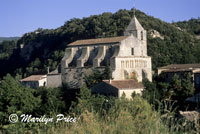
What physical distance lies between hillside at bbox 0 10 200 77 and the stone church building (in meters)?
9.09

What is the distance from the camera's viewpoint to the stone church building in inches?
1435

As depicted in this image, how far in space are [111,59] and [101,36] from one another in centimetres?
2432

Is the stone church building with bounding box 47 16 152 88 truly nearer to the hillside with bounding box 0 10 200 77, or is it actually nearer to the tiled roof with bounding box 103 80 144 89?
the tiled roof with bounding box 103 80 144 89

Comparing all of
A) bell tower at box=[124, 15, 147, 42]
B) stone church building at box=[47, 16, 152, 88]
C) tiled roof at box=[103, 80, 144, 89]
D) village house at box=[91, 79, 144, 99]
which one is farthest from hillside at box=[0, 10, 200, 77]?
village house at box=[91, 79, 144, 99]

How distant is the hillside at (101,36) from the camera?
53.5 metres

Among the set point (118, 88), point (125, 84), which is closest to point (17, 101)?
point (118, 88)

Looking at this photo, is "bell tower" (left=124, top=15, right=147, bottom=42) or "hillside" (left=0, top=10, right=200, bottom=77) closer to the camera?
"bell tower" (left=124, top=15, right=147, bottom=42)

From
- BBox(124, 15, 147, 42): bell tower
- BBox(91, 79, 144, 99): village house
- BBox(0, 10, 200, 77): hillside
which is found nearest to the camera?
BBox(91, 79, 144, 99): village house

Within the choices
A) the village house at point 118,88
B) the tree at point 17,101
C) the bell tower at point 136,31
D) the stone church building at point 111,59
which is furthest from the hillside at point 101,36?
the tree at point 17,101

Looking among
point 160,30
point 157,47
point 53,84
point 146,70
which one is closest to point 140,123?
point 146,70

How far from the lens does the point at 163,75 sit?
3925 centimetres

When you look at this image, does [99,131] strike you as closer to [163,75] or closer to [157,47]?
[163,75]

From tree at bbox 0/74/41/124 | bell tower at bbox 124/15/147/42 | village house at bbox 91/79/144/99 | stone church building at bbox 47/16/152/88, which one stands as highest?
bell tower at bbox 124/15/147/42

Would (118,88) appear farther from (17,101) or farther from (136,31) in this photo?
(136,31)
